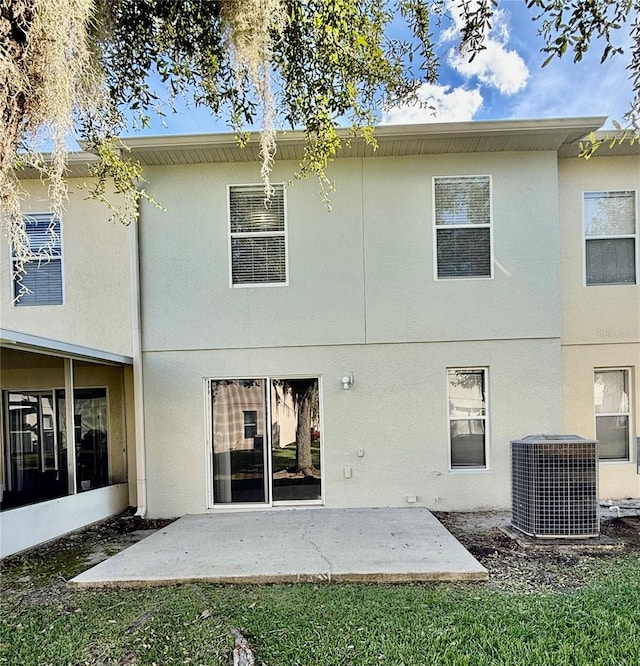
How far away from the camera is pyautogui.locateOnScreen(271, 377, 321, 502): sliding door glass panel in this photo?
693 centimetres

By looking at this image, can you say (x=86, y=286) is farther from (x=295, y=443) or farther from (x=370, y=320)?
(x=370, y=320)

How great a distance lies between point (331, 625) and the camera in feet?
11.5

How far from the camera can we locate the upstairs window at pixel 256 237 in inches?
277

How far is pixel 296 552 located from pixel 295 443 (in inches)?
81.8

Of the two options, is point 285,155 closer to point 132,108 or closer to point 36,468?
point 132,108

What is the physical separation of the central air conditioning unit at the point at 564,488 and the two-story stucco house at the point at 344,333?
1.53m

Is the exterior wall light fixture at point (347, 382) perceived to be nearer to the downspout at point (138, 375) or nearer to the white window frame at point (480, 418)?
the white window frame at point (480, 418)

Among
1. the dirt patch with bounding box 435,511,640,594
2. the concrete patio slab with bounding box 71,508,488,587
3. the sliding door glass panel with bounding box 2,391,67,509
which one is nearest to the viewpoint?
the dirt patch with bounding box 435,511,640,594

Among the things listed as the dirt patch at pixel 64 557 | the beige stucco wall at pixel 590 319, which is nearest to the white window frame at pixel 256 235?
the dirt patch at pixel 64 557

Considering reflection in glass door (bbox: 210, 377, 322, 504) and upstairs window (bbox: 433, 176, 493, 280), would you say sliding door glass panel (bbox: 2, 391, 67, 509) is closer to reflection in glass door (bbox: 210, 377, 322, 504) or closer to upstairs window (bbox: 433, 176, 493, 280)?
reflection in glass door (bbox: 210, 377, 322, 504)

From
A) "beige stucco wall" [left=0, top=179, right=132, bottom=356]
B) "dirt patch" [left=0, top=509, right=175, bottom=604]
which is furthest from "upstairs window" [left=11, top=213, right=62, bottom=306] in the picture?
"dirt patch" [left=0, top=509, right=175, bottom=604]

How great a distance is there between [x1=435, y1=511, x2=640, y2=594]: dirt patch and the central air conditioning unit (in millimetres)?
180

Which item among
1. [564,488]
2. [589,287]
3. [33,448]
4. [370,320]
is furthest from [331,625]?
[589,287]

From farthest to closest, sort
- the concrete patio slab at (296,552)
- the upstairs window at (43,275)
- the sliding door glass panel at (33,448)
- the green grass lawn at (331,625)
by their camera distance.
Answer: the upstairs window at (43,275), the sliding door glass panel at (33,448), the concrete patio slab at (296,552), the green grass lawn at (331,625)
